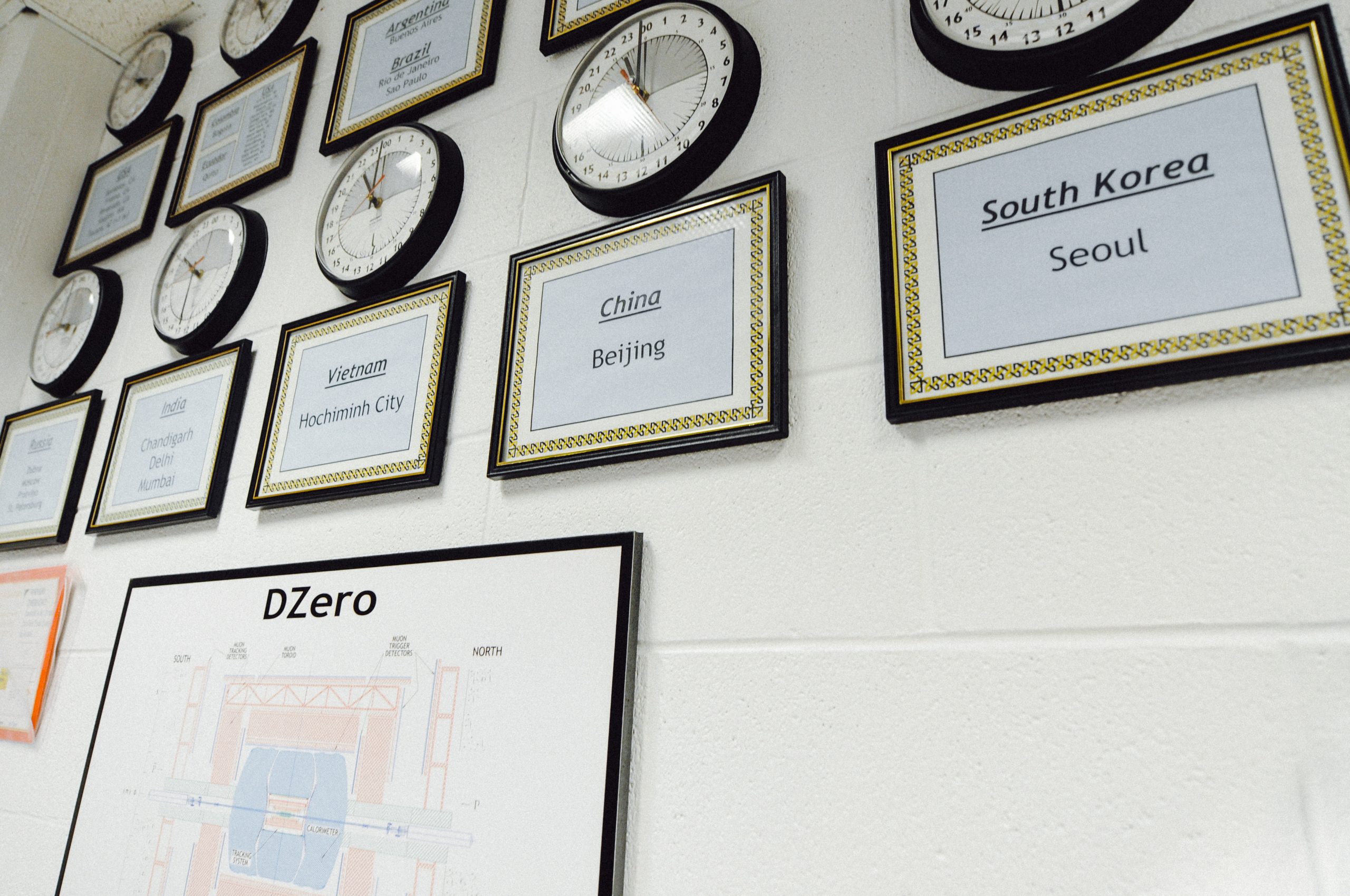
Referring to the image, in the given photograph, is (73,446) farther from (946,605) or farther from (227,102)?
(946,605)

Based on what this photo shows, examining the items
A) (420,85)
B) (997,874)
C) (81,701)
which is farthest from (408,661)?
(420,85)

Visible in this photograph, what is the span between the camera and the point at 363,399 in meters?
1.00

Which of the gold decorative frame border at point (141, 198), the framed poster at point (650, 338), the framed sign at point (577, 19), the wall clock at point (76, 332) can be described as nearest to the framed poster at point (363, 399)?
the framed poster at point (650, 338)

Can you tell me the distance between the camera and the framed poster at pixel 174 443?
114 cm

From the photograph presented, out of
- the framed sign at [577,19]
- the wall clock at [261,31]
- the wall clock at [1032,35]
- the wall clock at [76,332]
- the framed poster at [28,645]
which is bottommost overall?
the framed poster at [28,645]

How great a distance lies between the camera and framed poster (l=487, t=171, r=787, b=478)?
0.73 m

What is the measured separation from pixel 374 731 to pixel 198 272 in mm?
921

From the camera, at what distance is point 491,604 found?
801 millimetres

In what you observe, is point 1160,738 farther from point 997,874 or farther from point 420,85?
point 420,85

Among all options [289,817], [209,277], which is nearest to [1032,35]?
[289,817]

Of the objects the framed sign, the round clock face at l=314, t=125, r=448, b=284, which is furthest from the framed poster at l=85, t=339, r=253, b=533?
the framed sign

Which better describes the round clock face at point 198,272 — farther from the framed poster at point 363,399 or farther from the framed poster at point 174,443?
the framed poster at point 363,399

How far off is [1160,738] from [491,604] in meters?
0.58

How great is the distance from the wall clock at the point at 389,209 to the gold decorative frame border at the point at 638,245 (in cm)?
20
